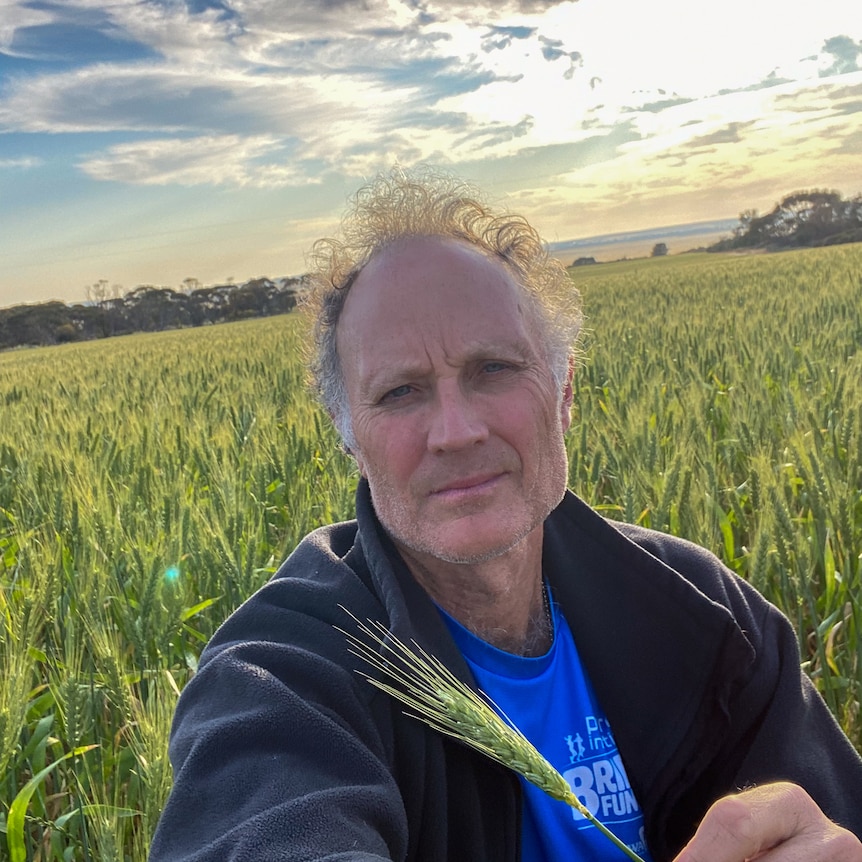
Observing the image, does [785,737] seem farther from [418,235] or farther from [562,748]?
[418,235]

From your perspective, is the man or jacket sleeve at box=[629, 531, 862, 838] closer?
the man

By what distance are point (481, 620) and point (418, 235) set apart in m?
0.66

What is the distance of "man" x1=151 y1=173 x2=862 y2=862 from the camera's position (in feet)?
3.70

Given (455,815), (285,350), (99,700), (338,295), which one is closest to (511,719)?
(455,815)

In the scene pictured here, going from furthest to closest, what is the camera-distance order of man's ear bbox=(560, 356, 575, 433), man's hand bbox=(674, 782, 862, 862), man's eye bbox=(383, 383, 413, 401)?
man's ear bbox=(560, 356, 575, 433), man's eye bbox=(383, 383, 413, 401), man's hand bbox=(674, 782, 862, 862)

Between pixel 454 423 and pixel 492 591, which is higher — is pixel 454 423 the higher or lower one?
the higher one

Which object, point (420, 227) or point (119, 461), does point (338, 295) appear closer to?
point (420, 227)

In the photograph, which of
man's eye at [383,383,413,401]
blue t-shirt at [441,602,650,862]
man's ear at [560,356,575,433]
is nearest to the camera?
blue t-shirt at [441,602,650,862]

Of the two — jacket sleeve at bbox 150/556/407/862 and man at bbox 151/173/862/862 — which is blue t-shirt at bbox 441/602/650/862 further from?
jacket sleeve at bbox 150/556/407/862

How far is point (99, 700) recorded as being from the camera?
1922mm

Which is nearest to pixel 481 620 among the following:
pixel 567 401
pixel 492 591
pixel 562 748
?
pixel 492 591

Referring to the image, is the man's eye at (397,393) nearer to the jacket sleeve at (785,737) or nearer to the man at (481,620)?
the man at (481,620)

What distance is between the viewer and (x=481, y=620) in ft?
5.00

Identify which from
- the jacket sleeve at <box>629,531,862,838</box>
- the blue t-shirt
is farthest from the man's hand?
the jacket sleeve at <box>629,531,862,838</box>
